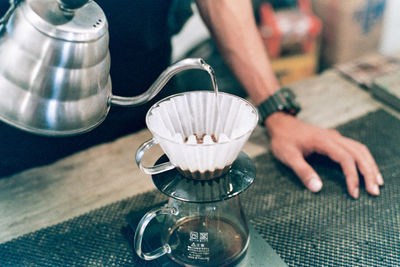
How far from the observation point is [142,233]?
716 mm

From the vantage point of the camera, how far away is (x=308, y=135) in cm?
111

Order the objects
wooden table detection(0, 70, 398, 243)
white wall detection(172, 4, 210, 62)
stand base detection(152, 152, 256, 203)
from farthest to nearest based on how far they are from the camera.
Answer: white wall detection(172, 4, 210, 62), wooden table detection(0, 70, 398, 243), stand base detection(152, 152, 256, 203)

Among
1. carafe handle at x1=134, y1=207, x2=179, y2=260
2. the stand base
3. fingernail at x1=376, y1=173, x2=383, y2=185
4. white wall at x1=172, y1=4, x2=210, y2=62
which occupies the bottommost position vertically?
white wall at x1=172, y1=4, x2=210, y2=62

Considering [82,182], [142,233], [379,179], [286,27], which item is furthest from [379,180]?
[286,27]

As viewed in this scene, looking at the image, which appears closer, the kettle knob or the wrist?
the kettle knob

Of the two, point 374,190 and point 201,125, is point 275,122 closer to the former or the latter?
point 374,190

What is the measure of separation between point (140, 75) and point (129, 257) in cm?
65

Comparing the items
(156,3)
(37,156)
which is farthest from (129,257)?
(156,3)

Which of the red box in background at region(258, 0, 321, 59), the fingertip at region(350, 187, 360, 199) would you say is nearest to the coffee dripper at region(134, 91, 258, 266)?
the fingertip at region(350, 187, 360, 199)

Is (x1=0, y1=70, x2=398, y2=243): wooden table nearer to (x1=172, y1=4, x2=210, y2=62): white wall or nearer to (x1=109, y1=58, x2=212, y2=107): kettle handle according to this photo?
(x1=109, y1=58, x2=212, y2=107): kettle handle

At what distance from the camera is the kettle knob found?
21.6 inches

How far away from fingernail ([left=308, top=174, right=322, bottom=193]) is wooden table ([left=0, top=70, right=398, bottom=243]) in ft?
0.64

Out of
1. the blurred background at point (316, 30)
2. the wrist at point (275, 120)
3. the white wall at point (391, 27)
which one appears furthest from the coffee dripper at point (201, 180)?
the white wall at point (391, 27)

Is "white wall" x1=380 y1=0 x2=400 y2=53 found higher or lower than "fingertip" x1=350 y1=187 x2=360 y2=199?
lower
